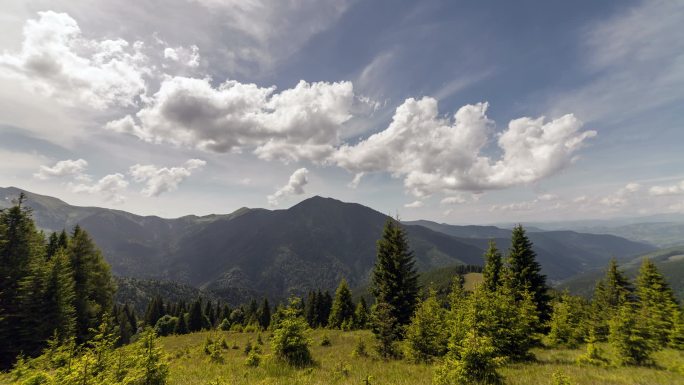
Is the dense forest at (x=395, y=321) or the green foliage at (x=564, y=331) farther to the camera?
the green foliage at (x=564, y=331)

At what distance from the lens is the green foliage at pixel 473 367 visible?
10.8 meters

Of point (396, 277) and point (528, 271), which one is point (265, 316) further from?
point (528, 271)

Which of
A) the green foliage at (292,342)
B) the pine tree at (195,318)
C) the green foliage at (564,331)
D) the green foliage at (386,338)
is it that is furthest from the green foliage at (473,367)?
the pine tree at (195,318)

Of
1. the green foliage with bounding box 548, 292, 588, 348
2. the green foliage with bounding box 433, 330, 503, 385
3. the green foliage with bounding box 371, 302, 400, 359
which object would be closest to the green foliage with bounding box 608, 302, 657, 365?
the green foliage with bounding box 548, 292, 588, 348

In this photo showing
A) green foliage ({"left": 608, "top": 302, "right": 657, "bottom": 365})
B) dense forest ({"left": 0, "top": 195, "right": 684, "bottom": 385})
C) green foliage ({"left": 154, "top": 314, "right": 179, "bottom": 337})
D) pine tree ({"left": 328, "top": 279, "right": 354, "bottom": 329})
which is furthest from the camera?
green foliage ({"left": 154, "top": 314, "right": 179, "bottom": 337})

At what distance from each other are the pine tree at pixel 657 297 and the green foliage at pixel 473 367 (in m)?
30.9

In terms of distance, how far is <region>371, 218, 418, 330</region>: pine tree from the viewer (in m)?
27.9

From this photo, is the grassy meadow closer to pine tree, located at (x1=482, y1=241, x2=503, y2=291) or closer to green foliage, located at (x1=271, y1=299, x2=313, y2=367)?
green foliage, located at (x1=271, y1=299, x2=313, y2=367)

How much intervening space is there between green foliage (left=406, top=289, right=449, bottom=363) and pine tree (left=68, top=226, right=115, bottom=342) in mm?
34332

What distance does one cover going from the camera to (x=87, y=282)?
3778cm

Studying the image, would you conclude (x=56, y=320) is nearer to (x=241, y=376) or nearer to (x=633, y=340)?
(x=241, y=376)

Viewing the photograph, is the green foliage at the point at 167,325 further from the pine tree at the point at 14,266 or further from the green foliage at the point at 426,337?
the green foliage at the point at 426,337

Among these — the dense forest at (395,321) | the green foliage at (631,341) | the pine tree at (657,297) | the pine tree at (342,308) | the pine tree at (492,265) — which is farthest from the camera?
the pine tree at (342,308)

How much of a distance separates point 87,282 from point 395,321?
38.6 m
